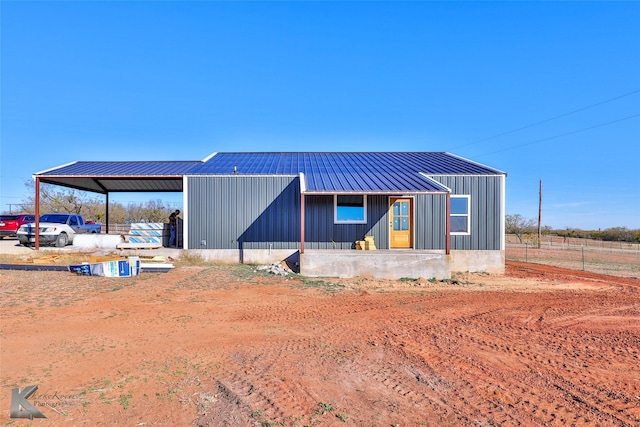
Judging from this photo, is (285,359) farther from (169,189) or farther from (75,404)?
(169,189)

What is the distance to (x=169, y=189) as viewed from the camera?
19.4m

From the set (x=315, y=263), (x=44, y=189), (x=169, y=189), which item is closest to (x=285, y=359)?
(x=315, y=263)

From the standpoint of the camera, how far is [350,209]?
44.7ft

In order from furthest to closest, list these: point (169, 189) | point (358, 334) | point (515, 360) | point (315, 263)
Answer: point (169, 189) < point (315, 263) < point (358, 334) < point (515, 360)

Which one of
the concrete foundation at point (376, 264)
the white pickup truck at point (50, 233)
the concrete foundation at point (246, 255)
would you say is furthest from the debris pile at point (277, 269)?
the white pickup truck at point (50, 233)

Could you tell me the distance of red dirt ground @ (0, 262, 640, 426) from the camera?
3.28 meters

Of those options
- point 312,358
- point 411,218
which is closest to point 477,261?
point 411,218

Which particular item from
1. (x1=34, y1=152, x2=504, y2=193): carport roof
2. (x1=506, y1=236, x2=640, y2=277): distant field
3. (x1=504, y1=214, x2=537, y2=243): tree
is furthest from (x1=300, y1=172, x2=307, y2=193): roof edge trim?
(x1=504, y1=214, x2=537, y2=243): tree

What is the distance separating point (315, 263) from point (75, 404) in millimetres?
8609

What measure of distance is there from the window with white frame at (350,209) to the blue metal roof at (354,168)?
865 mm

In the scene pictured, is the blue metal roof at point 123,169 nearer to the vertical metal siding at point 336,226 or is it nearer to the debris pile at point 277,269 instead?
the debris pile at point 277,269

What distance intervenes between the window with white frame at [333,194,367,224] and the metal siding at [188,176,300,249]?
5.49 feet

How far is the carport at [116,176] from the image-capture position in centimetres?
1434

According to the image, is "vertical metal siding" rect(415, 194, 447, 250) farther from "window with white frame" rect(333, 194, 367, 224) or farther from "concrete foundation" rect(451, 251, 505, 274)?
"window with white frame" rect(333, 194, 367, 224)
